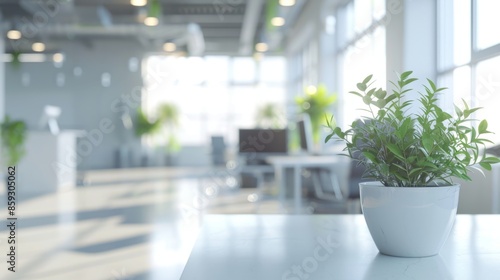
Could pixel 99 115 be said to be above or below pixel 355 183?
above

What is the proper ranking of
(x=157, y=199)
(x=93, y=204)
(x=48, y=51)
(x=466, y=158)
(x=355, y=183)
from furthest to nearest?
(x=48, y=51) < (x=157, y=199) < (x=93, y=204) < (x=355, y=183) < (x=466, y=158)

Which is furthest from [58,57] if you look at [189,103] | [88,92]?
[189,103]

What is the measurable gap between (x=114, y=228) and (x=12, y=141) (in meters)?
4.28

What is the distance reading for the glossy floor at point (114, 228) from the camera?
3.69 meters

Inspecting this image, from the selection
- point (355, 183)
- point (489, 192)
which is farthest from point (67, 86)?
point (489, 192)

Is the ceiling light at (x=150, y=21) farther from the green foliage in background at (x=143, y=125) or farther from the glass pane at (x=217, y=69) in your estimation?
the glass pane at (x=217, y=69)

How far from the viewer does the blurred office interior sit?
13.8 ft

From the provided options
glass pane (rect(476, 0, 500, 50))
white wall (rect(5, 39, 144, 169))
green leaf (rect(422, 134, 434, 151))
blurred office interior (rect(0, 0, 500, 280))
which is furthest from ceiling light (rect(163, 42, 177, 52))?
green leaf (rect(422, 134, 434, 151))

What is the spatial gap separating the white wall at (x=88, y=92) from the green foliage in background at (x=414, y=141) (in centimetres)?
1490

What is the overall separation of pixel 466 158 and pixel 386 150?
0.15 metres

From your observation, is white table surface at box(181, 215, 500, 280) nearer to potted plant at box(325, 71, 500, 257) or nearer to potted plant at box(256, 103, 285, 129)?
potted plant at box(325, 71, 500, 257)

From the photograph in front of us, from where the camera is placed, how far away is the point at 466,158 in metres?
0.96

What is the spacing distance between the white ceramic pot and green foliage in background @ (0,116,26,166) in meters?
8.67

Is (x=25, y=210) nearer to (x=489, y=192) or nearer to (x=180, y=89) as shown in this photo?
(x=489, y=192)
